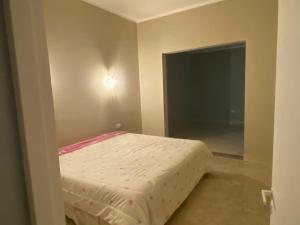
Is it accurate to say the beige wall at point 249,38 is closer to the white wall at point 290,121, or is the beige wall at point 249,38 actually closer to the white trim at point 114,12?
the white trim at point 114,12

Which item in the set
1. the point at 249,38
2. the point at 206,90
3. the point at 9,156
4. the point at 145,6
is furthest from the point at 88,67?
the point at 206,90

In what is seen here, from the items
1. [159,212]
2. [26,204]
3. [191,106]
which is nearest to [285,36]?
→ [26,204]

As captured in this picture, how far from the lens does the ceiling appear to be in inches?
123

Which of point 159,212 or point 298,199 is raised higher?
point 298,199

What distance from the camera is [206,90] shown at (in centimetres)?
680

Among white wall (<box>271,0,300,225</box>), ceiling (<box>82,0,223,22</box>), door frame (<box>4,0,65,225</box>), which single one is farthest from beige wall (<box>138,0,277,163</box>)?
door frame (<box>4,0,65,225</box>)

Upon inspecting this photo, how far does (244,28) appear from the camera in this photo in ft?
9.73

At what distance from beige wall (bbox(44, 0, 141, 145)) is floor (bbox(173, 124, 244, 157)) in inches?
69.6

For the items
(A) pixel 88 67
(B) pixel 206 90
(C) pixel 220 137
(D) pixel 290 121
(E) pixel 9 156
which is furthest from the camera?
(B) pixel 206 90

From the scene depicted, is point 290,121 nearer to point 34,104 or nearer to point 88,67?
point 34,104

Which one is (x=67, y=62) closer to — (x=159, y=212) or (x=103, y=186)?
(x=103, y=186)

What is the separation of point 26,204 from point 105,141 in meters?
2.46

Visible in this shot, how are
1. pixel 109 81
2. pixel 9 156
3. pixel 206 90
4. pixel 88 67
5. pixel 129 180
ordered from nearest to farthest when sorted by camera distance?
pixel 9 156, pixel 129 180, pixel 88 67, pixel 109 81, pixel 206 90

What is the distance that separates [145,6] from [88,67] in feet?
4.84
